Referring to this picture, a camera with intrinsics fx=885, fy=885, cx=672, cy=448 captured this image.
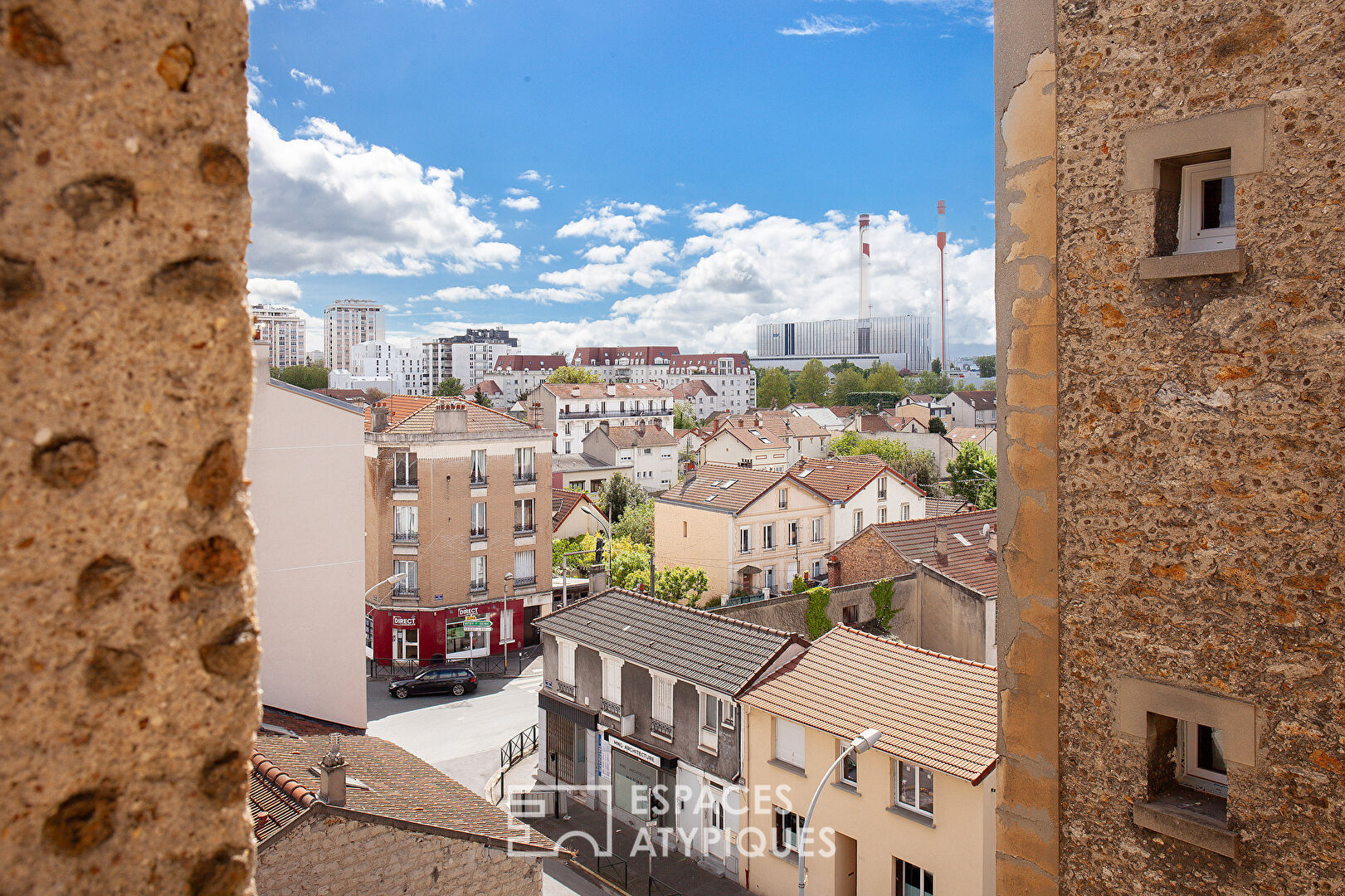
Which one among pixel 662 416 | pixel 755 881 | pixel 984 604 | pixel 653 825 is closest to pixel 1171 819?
pixel 755 881

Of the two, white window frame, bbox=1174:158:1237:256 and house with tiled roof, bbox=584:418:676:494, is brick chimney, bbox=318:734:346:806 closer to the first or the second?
white window frame, bbox=1174:158:1237:256

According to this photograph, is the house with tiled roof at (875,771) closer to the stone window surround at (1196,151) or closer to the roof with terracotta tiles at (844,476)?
the stone window surround at (1196,151)

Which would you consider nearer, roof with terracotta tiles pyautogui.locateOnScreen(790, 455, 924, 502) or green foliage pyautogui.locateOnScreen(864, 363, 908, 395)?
roof with terracotta tiles pyautogui.locateOnScreen(790, 455, 924, 502)

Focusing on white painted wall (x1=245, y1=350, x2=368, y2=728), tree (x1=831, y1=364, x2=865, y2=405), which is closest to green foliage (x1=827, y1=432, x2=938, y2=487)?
white painted wall (x1=245, y1=350, x2=368, y2=728)

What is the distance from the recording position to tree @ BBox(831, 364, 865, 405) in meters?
157

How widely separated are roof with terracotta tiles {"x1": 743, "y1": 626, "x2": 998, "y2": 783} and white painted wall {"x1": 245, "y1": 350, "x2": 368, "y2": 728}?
7.60 meters

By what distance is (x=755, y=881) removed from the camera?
17.5 meters

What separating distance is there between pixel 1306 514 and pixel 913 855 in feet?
37.9

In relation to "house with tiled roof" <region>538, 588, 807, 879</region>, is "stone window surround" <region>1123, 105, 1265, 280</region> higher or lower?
higher

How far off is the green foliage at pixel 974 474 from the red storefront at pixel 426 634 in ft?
121

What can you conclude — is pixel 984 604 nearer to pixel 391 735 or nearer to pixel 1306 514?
pixel 391 735

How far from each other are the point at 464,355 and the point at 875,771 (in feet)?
538

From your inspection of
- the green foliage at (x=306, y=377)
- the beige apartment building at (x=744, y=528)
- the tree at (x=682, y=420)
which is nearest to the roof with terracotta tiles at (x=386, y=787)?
the beige apartment building at (x=744, y=528)

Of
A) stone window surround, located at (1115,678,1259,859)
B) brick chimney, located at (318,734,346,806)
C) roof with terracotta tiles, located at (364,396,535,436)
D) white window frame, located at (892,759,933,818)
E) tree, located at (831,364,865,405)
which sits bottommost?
white window frame, located at (892,759,933,818)
